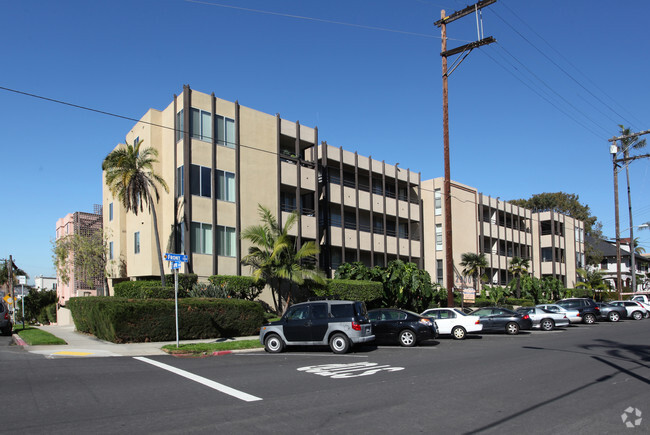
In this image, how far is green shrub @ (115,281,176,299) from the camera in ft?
75.8

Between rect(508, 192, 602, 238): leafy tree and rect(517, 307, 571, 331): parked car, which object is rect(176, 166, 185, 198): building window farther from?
rect(508, 192, 602, 238): leafy tree

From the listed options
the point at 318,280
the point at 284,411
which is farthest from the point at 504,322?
the point at 284,411

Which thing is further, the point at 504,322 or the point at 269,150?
the point at 269,150

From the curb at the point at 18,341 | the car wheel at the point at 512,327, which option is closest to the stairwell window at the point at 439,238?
the car wheel at the point at 512,327

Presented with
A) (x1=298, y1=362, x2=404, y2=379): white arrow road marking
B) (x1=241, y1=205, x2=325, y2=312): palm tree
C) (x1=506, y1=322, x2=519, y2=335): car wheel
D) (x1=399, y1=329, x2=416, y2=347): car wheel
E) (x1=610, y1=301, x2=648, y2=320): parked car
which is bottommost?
(x1=610, y1=301, x2=648, y2=320): parked car

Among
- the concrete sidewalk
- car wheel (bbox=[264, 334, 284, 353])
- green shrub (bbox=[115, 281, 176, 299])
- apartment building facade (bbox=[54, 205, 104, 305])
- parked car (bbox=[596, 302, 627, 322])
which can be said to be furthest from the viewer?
apartment building facade (bbox=[54, 205, 104, 305])

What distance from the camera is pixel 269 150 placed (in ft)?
101

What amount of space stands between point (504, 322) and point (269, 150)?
1614 centimetres

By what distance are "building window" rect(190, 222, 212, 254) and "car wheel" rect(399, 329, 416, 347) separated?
12.3 m

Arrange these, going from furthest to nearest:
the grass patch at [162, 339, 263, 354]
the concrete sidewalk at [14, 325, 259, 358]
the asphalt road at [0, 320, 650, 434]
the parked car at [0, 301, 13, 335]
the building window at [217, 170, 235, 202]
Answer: the building window at [217, 170, 235, 202], the parked car at [0, 301, 13, 335], the grass patch at [162, 339, 263, 354], the concrete sidewalk at [14, 325, 259, 358], the asphalt road at [0, 320, 650, 434]

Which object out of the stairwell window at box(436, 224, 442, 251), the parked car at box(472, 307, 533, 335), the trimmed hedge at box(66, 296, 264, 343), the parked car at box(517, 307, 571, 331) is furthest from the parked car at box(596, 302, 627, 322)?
the trimmed hedge at box(66, 296, 264, 343)

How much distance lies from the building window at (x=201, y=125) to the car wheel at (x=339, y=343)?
1526 centimetres

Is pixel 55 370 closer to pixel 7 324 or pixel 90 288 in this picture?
pixel 7 324

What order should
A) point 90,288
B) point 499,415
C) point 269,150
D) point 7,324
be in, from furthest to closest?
point 90,288
point 269,150
point 7,324
point 499,415
